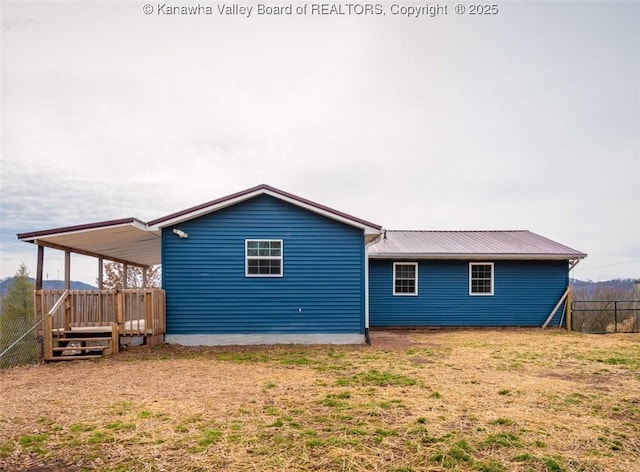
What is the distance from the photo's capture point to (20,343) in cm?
1026

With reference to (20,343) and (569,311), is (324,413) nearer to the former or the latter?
(20,343)

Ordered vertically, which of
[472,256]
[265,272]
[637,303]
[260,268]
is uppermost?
[472,256]

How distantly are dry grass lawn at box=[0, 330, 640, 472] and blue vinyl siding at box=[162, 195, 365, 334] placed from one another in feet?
6.64

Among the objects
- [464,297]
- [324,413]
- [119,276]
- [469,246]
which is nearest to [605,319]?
[464,297]

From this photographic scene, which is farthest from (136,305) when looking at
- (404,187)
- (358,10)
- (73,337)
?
(404,187)

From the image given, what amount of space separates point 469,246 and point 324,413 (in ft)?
43.6

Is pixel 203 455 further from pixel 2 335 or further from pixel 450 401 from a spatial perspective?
pixel 2 335

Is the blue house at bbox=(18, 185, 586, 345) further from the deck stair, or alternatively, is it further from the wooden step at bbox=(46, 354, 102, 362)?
the wooden step at bbox=(46, 354, 102, 362)

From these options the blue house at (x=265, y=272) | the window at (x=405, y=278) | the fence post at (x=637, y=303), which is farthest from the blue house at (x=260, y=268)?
the fence post at (x=637, y=303)

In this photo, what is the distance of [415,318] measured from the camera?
16938 millimetres

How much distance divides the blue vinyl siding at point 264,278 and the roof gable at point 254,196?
231mm

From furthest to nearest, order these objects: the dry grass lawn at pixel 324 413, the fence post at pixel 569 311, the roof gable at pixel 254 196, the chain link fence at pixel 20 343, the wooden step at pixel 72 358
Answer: the fence post at pixel 569 311 → the roof gable at pixel 254 196 → the wooden step at pixel 72 358 → the chain link fence at pixel 20 343 → the dry grass lawn at pixel 324 413

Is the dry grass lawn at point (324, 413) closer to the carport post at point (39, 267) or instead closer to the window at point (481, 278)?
the carport post at point (39, 267)

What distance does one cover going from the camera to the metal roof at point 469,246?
16609 millimetres
